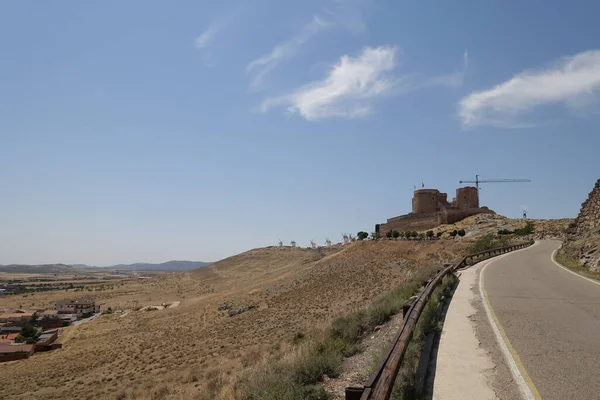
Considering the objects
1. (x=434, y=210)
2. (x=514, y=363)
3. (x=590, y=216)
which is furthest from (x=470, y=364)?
(x=434, y=210)

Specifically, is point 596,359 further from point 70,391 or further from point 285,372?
point 70,391

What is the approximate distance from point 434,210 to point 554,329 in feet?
286

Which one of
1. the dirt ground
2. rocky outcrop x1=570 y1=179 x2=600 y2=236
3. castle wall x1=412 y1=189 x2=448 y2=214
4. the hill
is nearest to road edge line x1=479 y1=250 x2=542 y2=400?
the dirt ground

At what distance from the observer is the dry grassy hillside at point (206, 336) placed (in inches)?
791

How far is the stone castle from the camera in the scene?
274 feet

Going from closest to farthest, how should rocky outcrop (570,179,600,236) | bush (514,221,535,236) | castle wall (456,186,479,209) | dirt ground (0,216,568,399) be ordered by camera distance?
1. dirt ground (0,216,568,399)
2. rocky outcrop (570,179,600,236)
3. bush (514,221,535,236)
4. castle wall (456,186,479,209)

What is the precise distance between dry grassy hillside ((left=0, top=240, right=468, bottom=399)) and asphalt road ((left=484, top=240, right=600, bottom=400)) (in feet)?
23.0

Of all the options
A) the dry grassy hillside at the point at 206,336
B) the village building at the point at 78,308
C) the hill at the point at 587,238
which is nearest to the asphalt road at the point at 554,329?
the hill at the point at 587,238

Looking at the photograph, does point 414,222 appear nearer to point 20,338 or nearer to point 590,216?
point 590,216

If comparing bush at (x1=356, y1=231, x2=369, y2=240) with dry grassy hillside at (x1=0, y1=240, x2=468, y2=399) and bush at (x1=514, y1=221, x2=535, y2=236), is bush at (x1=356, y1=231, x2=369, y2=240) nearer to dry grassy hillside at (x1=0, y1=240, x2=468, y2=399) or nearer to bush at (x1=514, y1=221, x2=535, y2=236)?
dry grassy hillside at (x1=0, y1=240, x2=468, y2=399)

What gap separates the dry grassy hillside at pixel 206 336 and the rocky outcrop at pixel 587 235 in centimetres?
946

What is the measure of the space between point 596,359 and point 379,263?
42.9 m

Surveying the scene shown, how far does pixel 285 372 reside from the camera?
7.65m

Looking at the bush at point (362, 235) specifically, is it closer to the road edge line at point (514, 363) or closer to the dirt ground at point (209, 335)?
the dirt ground at point (209, 335)
